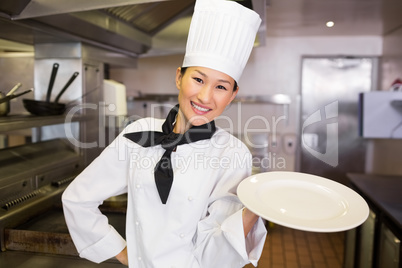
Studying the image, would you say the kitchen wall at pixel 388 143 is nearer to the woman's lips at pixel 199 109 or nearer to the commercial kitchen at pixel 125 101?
the commercial kitchen at pixel 125 101

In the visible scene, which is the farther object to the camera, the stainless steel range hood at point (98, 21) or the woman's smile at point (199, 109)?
the stainless steel range hood at point (98, 21)

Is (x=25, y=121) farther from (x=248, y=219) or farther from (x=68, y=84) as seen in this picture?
(x=248, y=219)

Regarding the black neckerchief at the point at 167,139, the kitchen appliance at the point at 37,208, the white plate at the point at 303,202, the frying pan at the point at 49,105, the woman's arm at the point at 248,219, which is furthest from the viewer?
the frying pan at the point at 49,105

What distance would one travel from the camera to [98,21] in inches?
62.4

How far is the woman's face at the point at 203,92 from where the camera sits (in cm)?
81

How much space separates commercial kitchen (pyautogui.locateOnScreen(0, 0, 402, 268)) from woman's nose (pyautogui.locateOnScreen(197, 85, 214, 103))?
0.42 m

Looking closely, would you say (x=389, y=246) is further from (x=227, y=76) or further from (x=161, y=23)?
(x=161, y=23)

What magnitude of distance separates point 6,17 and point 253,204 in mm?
1077

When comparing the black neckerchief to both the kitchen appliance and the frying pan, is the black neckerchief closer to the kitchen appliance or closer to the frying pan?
the kitchen appliance

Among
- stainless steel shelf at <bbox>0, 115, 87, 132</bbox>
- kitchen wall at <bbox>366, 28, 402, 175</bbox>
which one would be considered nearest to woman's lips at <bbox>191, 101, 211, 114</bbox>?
stainless steel shelf at <bbox>0, 115, 87, 132</bbox>

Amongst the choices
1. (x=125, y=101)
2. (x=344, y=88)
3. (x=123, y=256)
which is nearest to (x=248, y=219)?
(x=123, y=256)
